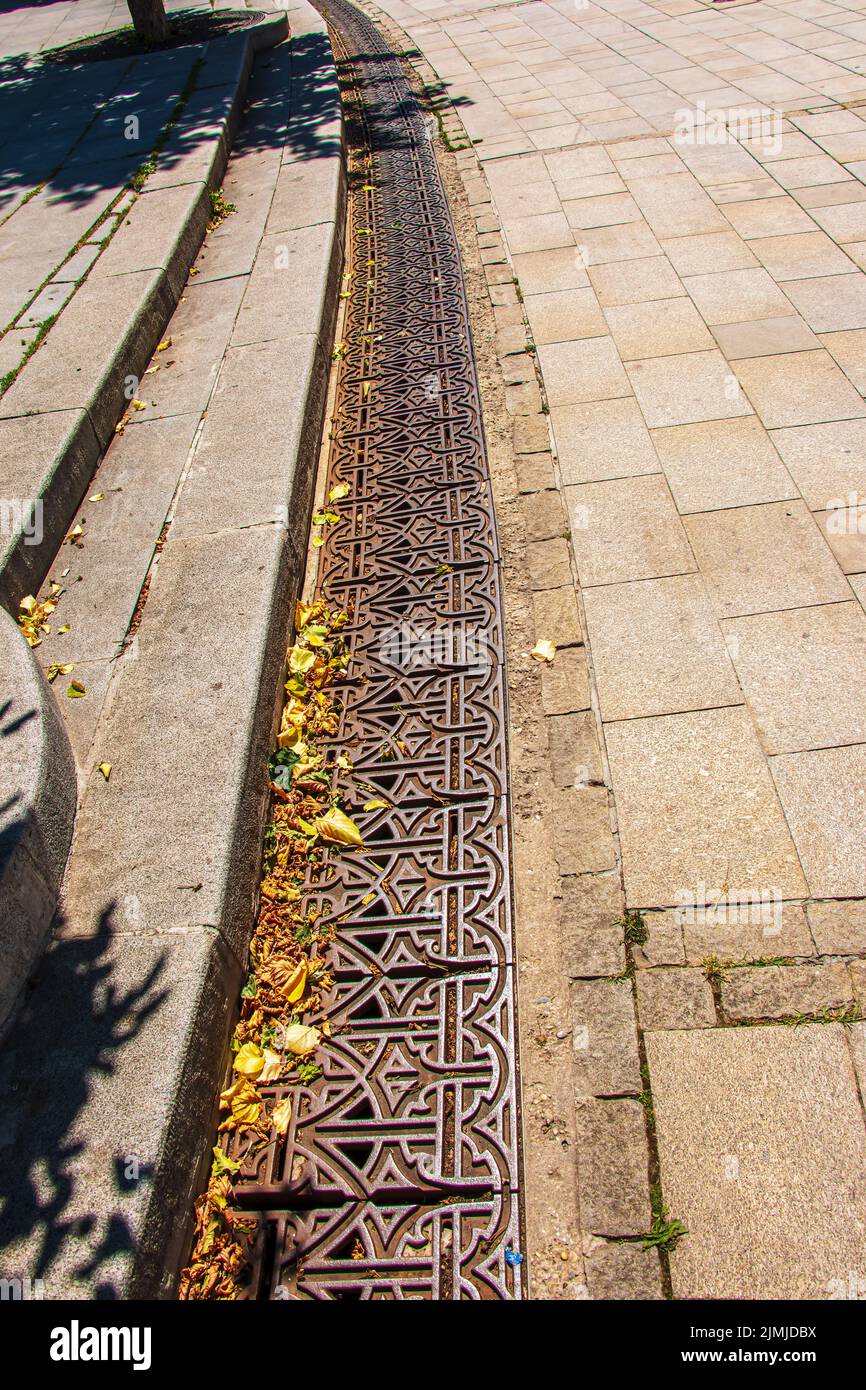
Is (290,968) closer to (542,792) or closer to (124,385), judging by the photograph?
(542,792)

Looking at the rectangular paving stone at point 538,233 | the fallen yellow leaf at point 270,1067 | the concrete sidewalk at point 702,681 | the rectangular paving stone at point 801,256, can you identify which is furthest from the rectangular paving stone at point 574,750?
the rectangular paving stone at point 538,233

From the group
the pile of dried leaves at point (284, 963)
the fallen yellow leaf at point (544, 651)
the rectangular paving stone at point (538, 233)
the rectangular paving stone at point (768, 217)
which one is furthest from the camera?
the rectangular paving stone at point (538, 233)

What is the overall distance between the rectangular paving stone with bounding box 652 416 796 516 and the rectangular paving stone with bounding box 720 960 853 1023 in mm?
2565

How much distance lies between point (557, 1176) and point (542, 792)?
1.44 metres

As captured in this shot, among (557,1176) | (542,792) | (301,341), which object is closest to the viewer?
(557,1176)

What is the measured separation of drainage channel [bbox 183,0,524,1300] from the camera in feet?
8.82

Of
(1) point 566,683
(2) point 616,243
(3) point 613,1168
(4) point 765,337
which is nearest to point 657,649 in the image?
(1) point 566,683

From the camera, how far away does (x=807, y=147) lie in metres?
8.23

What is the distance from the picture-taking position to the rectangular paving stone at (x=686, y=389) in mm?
5453

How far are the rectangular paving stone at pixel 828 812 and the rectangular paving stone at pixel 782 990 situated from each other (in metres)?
0.30

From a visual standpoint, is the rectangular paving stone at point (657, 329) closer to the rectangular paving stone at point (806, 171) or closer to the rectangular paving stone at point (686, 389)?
the rectangular paving stone at point (686, 389)

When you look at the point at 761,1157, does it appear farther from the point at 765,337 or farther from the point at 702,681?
the point at 765,337

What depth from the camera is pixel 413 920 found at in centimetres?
340
